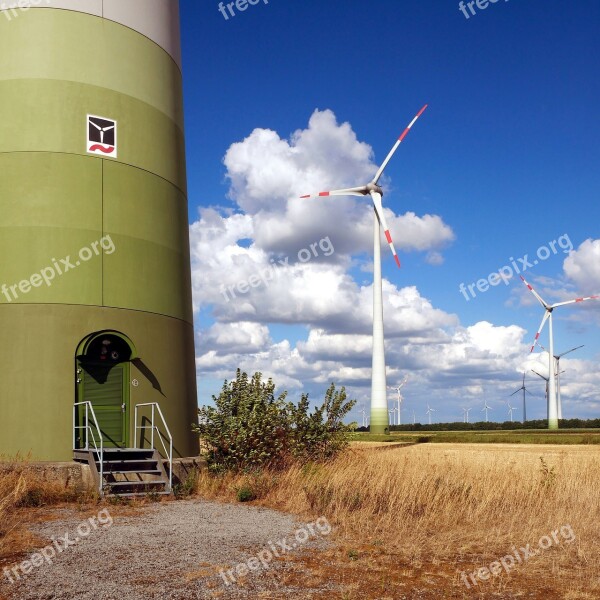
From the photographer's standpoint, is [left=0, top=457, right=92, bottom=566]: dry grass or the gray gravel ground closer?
the gray gravel ground

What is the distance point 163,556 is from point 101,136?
38.8 feet

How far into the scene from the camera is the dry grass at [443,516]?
8352mm

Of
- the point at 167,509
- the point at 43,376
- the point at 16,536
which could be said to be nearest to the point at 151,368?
the point at 43,376

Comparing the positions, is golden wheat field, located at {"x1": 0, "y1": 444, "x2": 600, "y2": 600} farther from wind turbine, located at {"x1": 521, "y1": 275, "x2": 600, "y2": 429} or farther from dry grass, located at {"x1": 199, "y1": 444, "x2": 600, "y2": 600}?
wind turbine, located at {"x1": 521, "y1": 275, "x2": 600, "y2": 429}

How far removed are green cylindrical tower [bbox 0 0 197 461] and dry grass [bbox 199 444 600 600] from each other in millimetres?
3390

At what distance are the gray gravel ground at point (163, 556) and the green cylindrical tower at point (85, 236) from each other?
415cm

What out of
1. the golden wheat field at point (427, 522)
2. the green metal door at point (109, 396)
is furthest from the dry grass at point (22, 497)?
the green metal door at point (109, 396)

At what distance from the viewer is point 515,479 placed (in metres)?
14.8

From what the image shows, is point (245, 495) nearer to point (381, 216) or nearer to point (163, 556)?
point (163, 556)

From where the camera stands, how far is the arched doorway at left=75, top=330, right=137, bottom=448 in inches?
653

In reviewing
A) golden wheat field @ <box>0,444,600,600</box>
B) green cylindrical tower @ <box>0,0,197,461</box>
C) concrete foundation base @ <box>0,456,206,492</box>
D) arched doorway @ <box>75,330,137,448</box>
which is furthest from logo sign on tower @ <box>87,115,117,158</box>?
golden wheat field @ <box>0,444,600,600</box>

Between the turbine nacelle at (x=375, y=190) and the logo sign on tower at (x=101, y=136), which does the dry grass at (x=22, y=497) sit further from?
the turbine nacelle at (x=375, y=190)

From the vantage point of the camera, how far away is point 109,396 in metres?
16.9

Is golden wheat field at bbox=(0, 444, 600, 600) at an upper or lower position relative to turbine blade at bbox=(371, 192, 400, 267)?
lower
